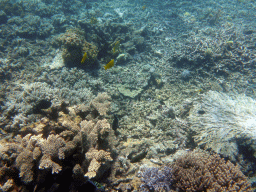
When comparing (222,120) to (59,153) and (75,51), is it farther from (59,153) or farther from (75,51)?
(75,51)

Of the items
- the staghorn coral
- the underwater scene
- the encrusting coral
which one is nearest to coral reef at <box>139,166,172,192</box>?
the underwater scene

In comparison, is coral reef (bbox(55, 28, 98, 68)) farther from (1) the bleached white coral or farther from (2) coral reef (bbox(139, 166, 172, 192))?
(2) coral reef (bbox(139, 166, 172, 192))

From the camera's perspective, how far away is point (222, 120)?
167 inches

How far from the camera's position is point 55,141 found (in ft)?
7.98

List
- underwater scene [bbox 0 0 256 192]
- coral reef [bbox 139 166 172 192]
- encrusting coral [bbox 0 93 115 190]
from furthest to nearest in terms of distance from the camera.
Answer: coral reef [bbox 139 166 172 192] → underwater scene [bbox 0 0 256 192] → encrusting coral [bbox 0 93 115 190]

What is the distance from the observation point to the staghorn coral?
2.60 metres

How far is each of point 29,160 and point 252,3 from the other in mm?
23374

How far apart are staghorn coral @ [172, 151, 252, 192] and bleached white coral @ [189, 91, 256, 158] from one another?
77cm

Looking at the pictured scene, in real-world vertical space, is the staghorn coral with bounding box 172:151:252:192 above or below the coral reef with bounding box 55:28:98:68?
below

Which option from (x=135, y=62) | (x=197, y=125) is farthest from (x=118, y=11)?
(x=197, y=125)

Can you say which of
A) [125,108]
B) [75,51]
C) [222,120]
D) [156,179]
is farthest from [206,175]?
[75,51]

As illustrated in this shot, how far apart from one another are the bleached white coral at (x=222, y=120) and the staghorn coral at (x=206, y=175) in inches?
30.2

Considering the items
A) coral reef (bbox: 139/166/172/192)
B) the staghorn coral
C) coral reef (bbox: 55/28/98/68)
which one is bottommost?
coral reef (bbox: 139/166/172/192)

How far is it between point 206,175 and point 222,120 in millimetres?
2208
